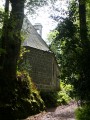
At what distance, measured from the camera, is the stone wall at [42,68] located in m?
26.3

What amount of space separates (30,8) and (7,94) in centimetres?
511

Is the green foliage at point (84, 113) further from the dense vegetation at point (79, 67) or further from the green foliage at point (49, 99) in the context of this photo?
the green foliage at point (49, 99)

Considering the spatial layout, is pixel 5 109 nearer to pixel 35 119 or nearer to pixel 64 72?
pixel 35 119

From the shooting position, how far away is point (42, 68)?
90.9ft

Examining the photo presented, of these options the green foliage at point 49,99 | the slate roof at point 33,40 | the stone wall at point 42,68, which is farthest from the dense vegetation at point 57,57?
the slate roof at point 33,40

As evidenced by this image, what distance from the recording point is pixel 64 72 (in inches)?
489

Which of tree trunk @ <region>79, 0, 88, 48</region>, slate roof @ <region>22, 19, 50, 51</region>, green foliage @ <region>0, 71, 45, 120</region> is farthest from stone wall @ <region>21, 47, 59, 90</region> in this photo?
tree trunk @ <region>79, 0, 88, 48</region>

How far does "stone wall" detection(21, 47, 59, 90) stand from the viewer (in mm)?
26261

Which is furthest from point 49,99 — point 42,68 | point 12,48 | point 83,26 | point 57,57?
point 83,26

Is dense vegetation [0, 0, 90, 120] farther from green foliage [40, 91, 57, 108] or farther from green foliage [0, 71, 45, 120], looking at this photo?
green foliage [40, 91, 57, 108]

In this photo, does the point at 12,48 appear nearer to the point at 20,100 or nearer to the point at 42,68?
the point at 20,100

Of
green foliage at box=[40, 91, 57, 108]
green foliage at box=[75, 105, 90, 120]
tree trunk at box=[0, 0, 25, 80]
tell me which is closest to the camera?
green foliage at box=[75, 105, 90, 120]

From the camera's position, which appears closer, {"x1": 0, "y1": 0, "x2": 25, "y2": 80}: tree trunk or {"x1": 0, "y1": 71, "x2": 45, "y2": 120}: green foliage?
{"x1": 0, "y1": 71, "x2": 45, "y2": 120}: green foliage

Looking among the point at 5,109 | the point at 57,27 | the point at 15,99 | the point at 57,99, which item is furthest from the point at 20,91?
the point at 57,99
